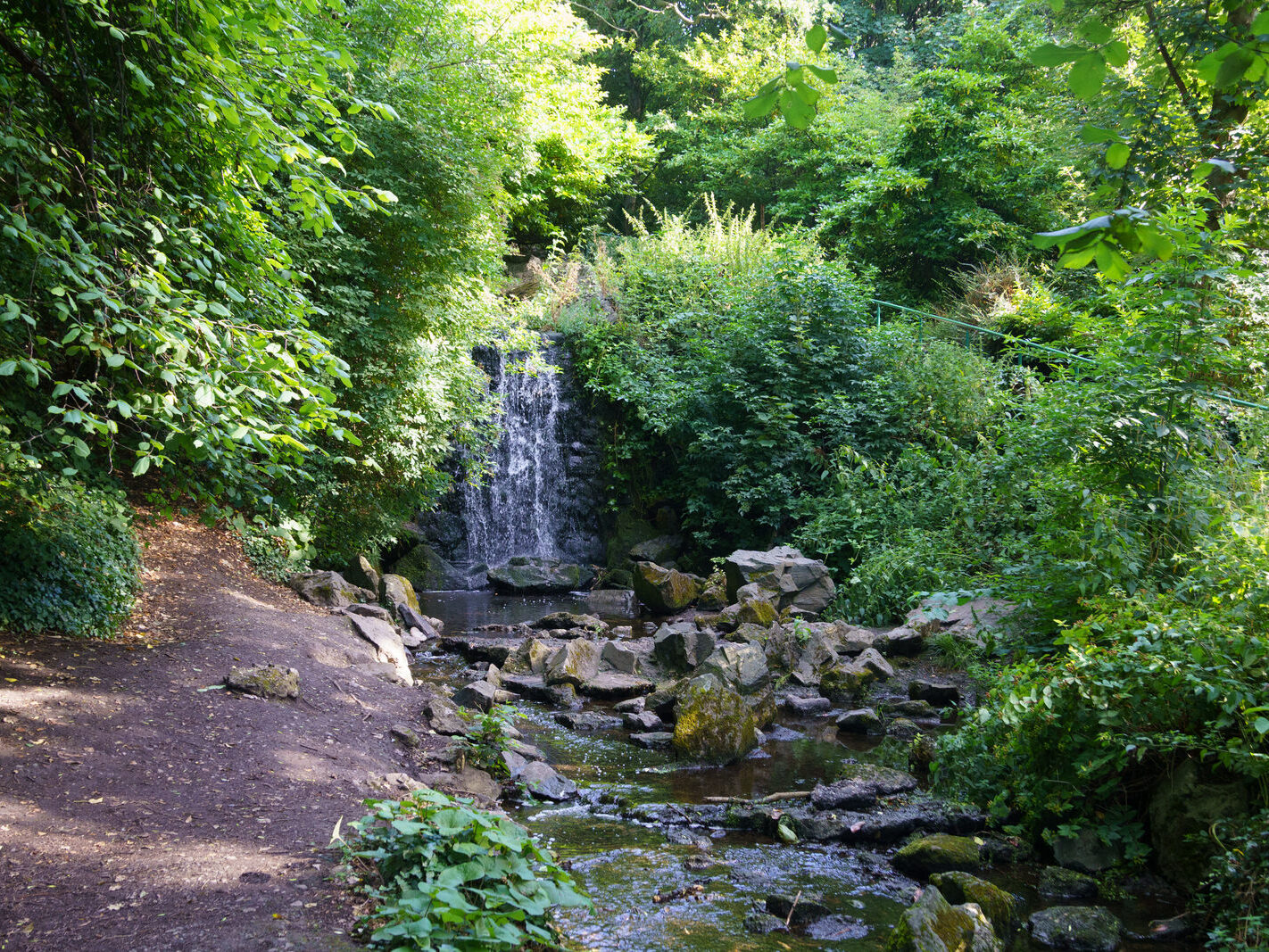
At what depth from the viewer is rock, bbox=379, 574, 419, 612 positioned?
394 inches

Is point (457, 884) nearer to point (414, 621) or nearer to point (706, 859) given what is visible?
point (706, 859)

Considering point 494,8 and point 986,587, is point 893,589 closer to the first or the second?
point 986,587

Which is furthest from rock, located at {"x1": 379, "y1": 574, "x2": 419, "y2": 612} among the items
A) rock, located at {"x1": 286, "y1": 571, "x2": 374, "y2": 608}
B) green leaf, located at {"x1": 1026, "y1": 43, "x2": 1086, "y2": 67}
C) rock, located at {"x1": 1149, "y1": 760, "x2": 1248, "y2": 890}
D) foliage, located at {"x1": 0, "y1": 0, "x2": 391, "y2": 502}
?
green leaf, located at {"x1": 1026, "y1": 43, "x2": 1086, "y2": 67}

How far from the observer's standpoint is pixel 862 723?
6.90 metres

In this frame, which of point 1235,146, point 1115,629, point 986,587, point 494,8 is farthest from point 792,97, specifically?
point 494,8

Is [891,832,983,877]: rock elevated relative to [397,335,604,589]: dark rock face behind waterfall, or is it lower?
lower

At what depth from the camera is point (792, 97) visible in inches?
77.0

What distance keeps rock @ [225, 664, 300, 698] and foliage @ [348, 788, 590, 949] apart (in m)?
2.73

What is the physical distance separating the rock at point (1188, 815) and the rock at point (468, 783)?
366 cm

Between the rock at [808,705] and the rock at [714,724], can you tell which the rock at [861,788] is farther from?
the rock at [808,705]

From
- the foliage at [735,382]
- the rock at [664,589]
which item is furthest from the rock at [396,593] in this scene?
the foliage at [735,382]

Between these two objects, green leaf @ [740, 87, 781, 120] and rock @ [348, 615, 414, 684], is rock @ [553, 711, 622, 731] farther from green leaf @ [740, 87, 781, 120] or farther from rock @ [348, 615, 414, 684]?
green leaf @ [740, 87, 781, 120]

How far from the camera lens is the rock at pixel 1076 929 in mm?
3611

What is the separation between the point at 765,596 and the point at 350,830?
6.95 metres
